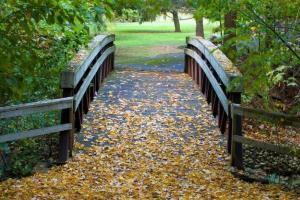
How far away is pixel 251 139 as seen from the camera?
6637mm

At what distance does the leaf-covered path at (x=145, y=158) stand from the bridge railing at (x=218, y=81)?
0.26 m

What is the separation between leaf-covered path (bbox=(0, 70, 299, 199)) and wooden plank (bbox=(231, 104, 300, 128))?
84 cm

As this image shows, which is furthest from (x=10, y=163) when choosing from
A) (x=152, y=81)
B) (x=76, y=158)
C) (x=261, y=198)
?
(x=152, y=81)

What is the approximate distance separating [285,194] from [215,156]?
1720 millimetres

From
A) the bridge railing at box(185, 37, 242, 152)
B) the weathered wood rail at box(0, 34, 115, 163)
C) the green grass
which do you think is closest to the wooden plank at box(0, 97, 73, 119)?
the weathered wood rail at box(0, 34, 115, 163)

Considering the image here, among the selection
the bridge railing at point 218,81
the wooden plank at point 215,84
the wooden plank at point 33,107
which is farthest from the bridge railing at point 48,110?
the wooden plank at point 215,84

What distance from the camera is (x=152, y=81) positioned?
1259 centimetres

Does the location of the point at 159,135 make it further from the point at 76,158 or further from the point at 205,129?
the point at 76,158

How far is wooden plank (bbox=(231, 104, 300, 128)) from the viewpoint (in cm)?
604

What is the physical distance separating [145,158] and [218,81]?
3211mm

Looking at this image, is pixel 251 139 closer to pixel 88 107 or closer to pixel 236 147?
pixel 236 147

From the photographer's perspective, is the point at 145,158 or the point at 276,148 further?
the point at 145,158

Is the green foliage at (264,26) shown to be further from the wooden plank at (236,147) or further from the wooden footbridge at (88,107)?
the wooden plank at (236,147)

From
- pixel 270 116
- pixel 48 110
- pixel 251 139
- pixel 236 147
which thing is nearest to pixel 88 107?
pixel 48 110
